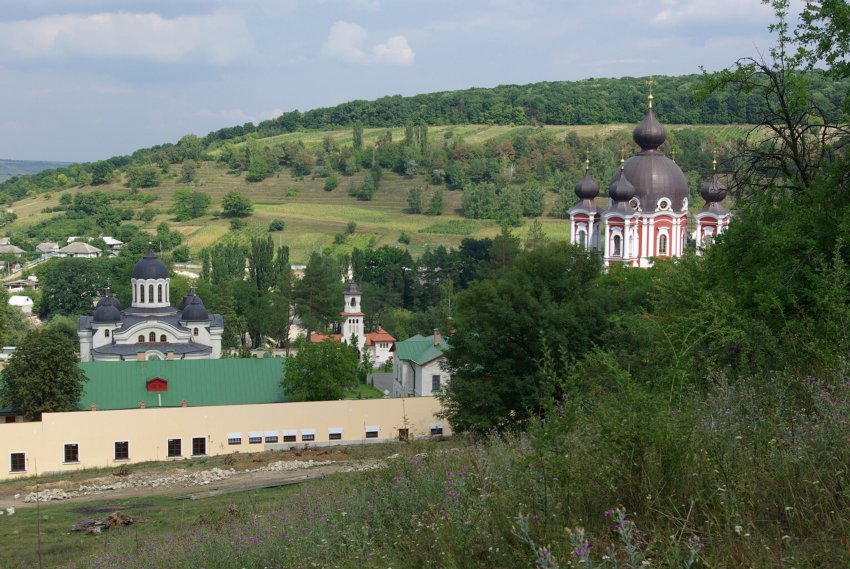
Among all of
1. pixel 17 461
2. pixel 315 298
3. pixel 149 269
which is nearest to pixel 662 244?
pixel 315 298

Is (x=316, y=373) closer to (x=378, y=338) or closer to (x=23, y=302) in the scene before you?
(x=378, y=338)

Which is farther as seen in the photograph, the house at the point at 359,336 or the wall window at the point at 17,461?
the house at the point at 359,336

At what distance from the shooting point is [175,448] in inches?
1091

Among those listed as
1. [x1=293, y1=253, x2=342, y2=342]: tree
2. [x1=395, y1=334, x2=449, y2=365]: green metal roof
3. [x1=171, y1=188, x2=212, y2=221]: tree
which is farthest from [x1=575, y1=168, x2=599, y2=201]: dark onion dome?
[x1=171, y1=188, x2=212, y2=221]: tree

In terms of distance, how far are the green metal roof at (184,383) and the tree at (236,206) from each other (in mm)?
70484

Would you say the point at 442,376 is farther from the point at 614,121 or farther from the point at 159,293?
the point at 614,121

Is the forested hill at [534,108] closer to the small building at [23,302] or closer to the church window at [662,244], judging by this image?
the church window at [662,244]

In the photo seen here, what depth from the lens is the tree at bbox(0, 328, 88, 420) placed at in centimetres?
2925

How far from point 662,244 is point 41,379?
3087 centimetres

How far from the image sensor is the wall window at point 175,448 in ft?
90.7

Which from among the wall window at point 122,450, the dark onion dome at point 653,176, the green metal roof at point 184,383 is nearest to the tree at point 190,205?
the dark onion dome at point 653,176

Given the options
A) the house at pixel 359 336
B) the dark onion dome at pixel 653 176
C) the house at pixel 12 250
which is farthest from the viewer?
the house at pixel 12 250

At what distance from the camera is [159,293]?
47969 millimetres

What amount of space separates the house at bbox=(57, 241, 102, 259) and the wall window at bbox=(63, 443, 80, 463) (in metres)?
69.7
